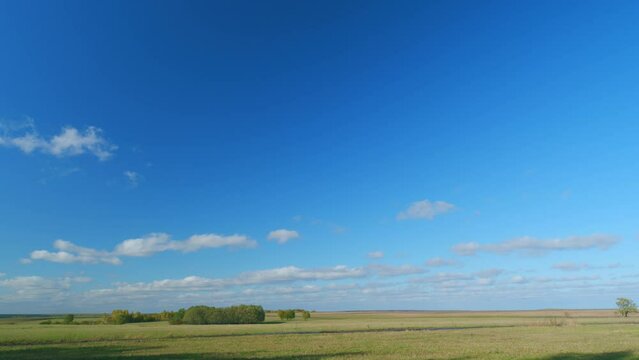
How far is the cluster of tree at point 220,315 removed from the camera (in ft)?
467

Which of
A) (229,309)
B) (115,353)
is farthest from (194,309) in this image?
(115,353)

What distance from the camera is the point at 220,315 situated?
145 m

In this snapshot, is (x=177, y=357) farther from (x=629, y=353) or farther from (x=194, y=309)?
(x=194, y=309)

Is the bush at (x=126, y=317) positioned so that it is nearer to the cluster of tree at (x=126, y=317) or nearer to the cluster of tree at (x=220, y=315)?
the cluster of tree at (x=126, y=317)

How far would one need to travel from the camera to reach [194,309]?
14375 cm

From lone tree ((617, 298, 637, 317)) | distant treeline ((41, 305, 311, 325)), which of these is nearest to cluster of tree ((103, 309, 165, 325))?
distant treeline ((41, 305, 311, 325))

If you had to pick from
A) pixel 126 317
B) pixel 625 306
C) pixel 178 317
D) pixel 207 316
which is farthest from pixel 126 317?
pixel 625 306

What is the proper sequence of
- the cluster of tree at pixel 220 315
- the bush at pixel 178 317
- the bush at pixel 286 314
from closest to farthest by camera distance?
the bush at pixel 178 317
the cluster of tree at pixel 220 315
the bush at pixel 286 314

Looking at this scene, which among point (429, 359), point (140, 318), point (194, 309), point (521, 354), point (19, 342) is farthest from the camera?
point (140, 318)

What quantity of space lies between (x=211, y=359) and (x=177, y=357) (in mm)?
3639

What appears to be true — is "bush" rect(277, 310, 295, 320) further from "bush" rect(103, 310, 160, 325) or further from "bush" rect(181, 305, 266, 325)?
"bush" rect(103, 310, 160, 325)

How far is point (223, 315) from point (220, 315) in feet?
2.89

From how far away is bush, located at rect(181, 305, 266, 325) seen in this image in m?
142

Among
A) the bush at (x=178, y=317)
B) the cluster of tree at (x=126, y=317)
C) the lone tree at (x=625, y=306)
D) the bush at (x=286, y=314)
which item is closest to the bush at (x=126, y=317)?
the cluster of tree at (x=126, y=317)
